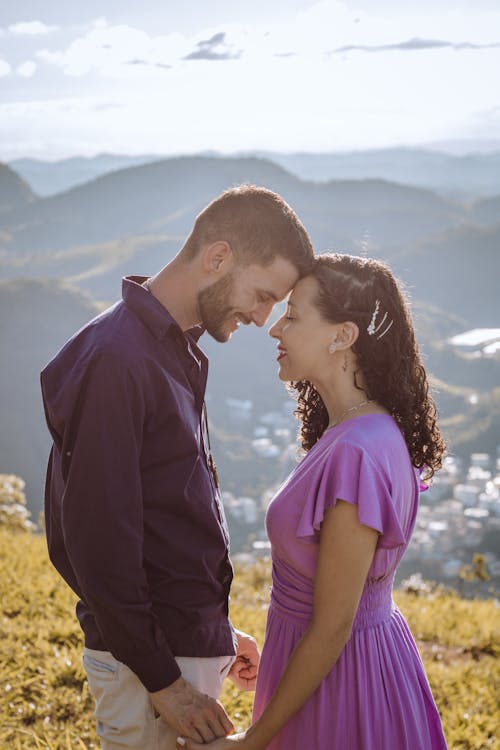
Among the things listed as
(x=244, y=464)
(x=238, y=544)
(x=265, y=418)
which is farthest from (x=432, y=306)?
(x=238, y=544)

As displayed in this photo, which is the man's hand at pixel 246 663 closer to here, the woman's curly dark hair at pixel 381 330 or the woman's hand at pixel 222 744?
the woman's hand at pixel 222 744

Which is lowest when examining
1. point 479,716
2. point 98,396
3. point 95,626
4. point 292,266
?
point 479,716

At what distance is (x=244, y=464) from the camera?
79.9 metres

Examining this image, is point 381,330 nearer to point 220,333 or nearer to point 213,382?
point 220,333

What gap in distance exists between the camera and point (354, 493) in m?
2.10

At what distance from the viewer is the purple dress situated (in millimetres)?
2160

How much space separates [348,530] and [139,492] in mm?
580

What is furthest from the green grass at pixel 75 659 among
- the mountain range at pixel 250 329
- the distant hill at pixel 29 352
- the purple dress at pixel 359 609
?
the distant hill at pixel 29 352

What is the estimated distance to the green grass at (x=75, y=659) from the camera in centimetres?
387

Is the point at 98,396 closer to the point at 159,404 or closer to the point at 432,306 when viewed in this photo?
the point at 159,404

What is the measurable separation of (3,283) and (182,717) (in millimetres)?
102002

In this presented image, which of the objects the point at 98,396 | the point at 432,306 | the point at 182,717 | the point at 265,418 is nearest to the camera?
the point at 98,396

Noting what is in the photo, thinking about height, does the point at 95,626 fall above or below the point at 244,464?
above

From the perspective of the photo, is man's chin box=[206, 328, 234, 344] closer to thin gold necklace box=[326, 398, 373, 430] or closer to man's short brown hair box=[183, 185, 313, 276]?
man's short brown hair box=[183, 185, 313, 276]
